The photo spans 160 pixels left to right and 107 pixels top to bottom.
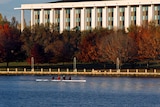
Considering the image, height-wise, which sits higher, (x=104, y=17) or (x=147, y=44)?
(x=104, y=17)

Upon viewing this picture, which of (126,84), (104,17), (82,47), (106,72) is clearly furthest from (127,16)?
(126,84)

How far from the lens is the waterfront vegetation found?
16250 centimetres

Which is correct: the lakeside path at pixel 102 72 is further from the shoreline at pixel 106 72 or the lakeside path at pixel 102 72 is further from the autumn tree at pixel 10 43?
the autumn tree at pixel 10 43

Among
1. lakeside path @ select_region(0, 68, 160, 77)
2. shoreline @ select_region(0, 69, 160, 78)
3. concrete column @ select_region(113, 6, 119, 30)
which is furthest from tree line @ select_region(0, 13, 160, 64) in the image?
concrete column @ select_region(113, 6, 119, 30)

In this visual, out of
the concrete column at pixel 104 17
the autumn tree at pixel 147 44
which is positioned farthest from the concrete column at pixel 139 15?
the autumn tree at pixel 147 44

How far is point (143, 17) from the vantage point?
194 metres

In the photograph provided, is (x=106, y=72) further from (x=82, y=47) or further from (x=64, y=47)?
(x=64, y=47)

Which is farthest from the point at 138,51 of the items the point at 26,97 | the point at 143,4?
the point at 26,97

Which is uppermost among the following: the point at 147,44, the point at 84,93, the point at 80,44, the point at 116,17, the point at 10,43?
the point at 116,17

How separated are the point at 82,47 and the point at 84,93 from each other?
2439 inches

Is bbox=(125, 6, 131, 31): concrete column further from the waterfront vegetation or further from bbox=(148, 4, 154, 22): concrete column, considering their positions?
the waterfront vegetation

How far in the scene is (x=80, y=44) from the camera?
17312 centimetres

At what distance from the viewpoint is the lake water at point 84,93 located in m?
94.5

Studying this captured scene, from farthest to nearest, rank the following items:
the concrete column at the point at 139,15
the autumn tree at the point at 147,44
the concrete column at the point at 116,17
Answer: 1. the concrete column at the point at 116,17
2. the concrete column at the point at 139,15
3. the autumn tree at the point at 147,44
